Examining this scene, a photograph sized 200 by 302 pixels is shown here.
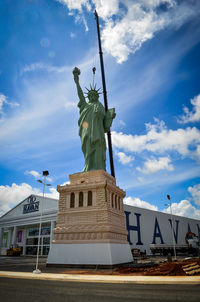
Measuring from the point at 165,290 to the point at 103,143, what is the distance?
58.9ft

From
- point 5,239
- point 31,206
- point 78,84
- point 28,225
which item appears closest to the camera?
point 78,84

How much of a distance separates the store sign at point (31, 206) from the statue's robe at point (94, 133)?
2902 centimetres

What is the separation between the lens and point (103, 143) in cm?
2466

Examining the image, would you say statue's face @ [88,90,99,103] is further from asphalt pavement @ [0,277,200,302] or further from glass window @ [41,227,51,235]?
glass window @ [41,227,51,235]

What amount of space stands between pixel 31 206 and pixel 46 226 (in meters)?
5.99

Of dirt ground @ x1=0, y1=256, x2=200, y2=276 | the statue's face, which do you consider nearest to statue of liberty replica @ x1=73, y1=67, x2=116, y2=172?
the statue's face

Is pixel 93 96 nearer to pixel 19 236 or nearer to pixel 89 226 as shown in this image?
pixel 89 226

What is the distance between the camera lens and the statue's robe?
23.6m

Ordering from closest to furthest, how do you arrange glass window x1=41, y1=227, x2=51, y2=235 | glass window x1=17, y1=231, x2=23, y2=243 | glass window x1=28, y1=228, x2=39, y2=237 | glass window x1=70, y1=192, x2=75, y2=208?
glass window x1=70, y1=192, x2=75, y2=208, glass window x1=41, y1=227, x2=51, y2=235, glass window x1=28, y1=228, x2=39, y2=237, glass window x1=17, y1=231, x2=23, y2=243

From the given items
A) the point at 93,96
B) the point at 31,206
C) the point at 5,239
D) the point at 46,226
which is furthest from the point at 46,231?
the point at 93,96

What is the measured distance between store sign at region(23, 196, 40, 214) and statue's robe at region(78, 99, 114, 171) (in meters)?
29.0

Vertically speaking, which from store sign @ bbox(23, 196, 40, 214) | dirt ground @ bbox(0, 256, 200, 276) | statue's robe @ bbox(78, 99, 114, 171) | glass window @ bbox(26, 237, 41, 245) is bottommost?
dirt ground @ bbox(0, 256, 200, 276)

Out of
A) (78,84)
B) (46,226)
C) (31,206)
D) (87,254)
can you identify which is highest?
(78,84)

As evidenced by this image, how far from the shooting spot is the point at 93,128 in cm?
2402
